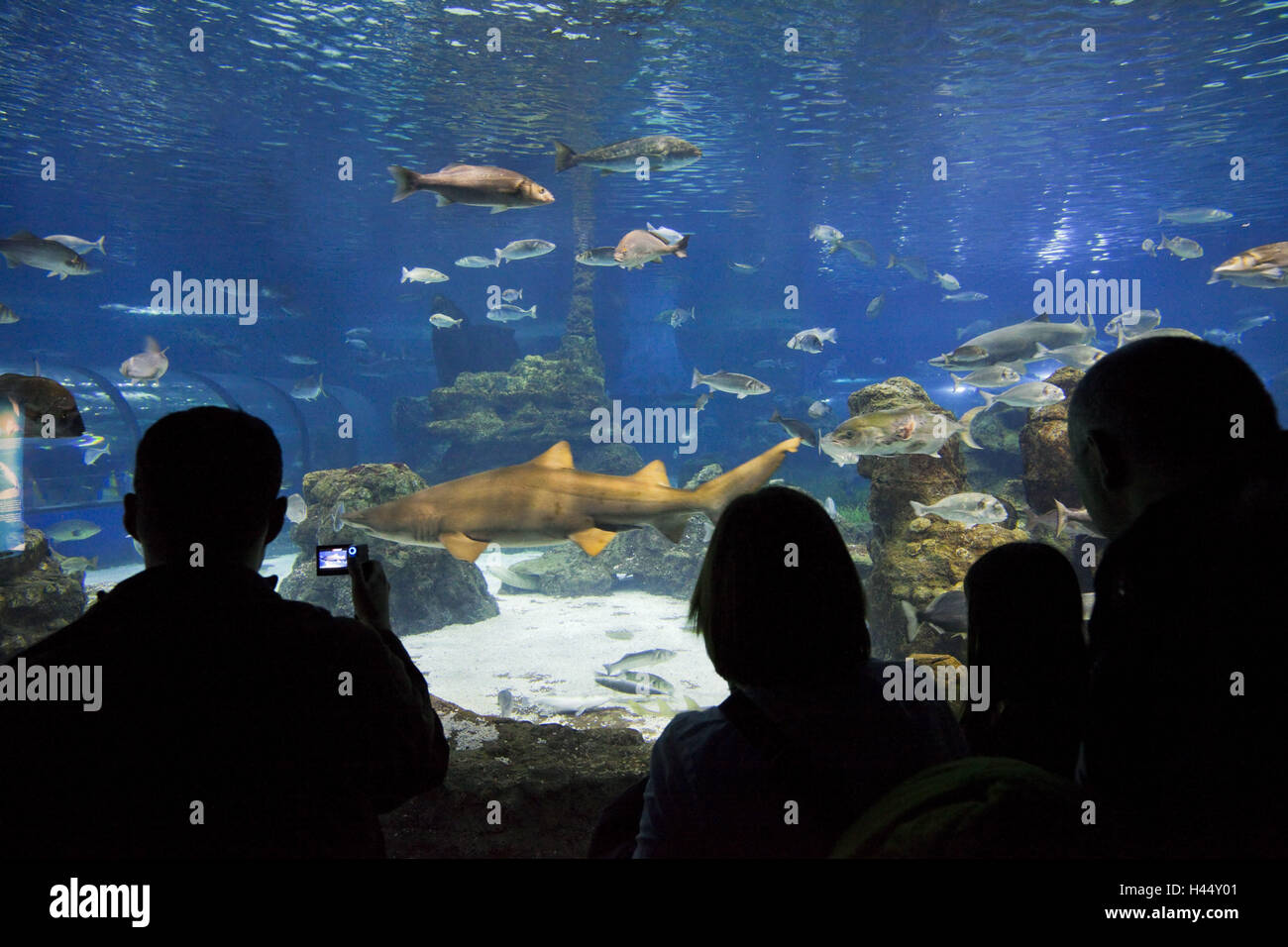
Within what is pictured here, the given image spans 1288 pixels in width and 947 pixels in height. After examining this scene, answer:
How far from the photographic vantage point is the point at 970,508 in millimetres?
6371

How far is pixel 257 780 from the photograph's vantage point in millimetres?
1360

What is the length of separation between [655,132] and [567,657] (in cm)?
1629

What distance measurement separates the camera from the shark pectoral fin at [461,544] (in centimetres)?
426

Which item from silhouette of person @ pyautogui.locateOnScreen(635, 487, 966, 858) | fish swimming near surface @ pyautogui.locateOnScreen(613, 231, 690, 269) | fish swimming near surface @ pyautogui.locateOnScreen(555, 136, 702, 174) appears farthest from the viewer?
fish swimming near surface @ pyautogui.locateOnScreen(555, 136, 702, 174)

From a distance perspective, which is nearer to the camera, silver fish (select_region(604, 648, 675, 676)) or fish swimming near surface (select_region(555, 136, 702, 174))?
silver fish (select_region(604, 648, 675, 676))

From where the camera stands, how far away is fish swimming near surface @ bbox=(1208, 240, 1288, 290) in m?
7.04

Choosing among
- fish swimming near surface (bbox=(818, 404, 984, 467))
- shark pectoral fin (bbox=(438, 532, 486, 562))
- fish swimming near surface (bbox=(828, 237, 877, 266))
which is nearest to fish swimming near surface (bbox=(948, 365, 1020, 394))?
fish swimming near surface (bbox=(818, 404, 984, 467))

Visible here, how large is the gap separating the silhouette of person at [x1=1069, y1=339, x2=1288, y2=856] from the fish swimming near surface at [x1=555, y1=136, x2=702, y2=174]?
7.96 meters

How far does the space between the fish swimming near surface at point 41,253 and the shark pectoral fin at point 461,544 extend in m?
6.58

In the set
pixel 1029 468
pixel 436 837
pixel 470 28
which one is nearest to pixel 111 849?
pixel 436 837

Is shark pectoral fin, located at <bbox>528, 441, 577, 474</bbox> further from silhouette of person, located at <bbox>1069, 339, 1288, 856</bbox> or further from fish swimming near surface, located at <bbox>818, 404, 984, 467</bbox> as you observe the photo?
silhouette of person, located at <bbox>1069, 339, 1288, 856</bbox>
